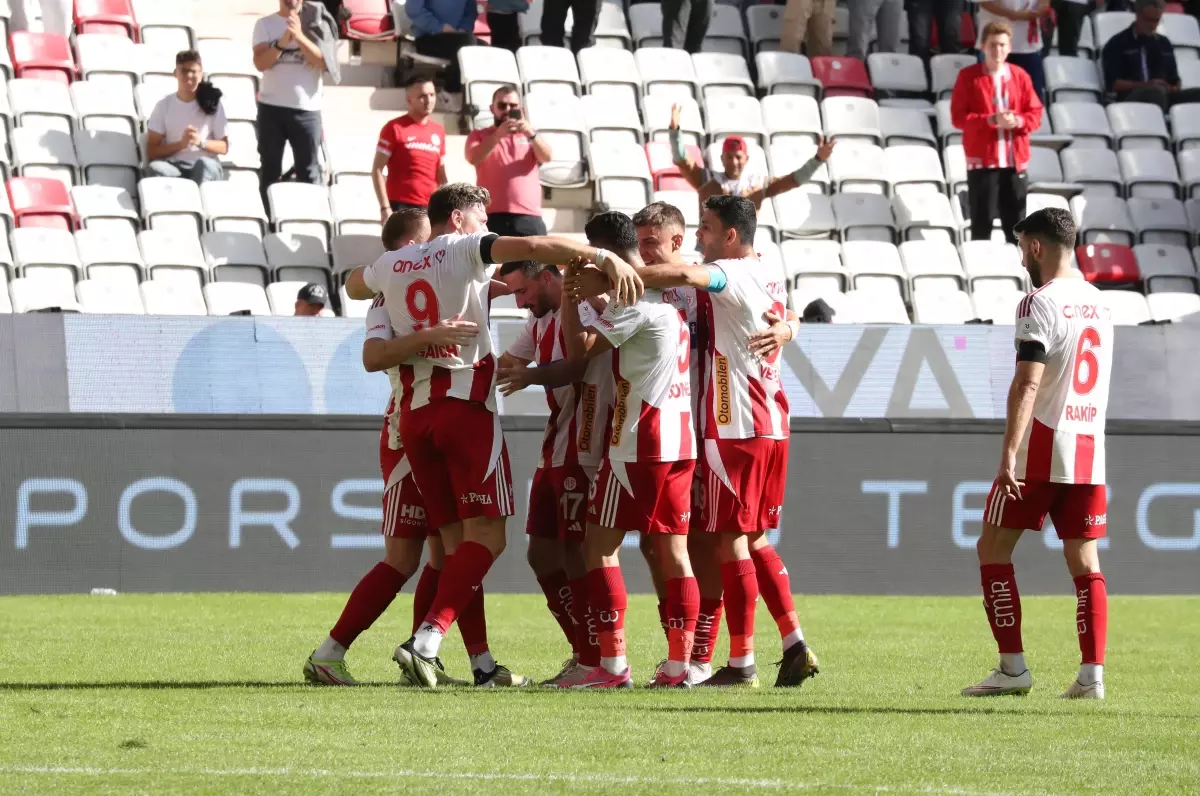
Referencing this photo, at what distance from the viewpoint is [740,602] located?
7613 mm

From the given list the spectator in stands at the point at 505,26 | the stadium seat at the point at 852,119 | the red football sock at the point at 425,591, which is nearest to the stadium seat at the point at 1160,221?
the stadium seat at the point at 852,119

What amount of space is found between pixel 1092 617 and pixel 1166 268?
36.1 feet

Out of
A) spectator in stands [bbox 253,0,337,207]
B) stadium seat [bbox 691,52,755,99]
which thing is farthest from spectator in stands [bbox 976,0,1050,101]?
spectator in stands [bbox 253,0,337,207]

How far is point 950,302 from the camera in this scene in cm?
1600

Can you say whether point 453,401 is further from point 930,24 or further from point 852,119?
point 930,24

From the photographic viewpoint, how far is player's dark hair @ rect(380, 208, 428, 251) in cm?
797

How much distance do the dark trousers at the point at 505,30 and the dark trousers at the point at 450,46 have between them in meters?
0.36

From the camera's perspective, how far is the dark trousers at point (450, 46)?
676 inches

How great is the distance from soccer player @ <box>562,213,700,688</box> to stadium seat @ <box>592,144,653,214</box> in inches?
344

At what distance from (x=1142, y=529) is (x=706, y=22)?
24.6 feet

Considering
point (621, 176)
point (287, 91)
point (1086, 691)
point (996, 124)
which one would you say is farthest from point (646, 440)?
point (996, 124)

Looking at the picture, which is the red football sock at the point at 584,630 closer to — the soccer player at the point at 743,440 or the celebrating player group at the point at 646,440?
the celebrating player group at the point at 646,440

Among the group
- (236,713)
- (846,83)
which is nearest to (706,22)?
(846,83)

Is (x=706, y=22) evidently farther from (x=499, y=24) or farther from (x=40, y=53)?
(x=40, y=53)
